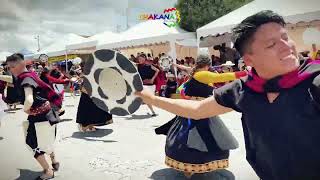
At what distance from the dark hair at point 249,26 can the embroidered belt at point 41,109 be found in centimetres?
358

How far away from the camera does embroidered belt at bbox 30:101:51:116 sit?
4996mm

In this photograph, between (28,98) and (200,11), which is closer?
(28,98)

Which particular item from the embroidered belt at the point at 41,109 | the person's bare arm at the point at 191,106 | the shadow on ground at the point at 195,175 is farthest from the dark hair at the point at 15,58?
the person's bare arm at the point at 191,106

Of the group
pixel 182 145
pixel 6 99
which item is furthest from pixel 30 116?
pixel 6 99

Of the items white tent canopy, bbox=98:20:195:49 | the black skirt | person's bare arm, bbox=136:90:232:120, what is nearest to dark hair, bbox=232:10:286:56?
person's bare arm, bbox=136:90:232:120

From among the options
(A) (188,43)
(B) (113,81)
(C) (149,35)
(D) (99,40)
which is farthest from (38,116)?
(D) (99,40)

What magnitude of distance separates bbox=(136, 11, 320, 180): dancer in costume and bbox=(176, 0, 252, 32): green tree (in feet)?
112

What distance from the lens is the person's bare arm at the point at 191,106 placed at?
87.1 inches

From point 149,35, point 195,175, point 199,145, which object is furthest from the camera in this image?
point 149,35

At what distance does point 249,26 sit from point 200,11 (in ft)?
114

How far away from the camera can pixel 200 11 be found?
3584cm

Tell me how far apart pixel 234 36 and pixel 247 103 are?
0.35 m

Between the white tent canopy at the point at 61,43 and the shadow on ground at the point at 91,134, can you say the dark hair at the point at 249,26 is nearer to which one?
the shadow on ground at the point at 91,134

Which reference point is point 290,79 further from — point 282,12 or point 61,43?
point 61,43
